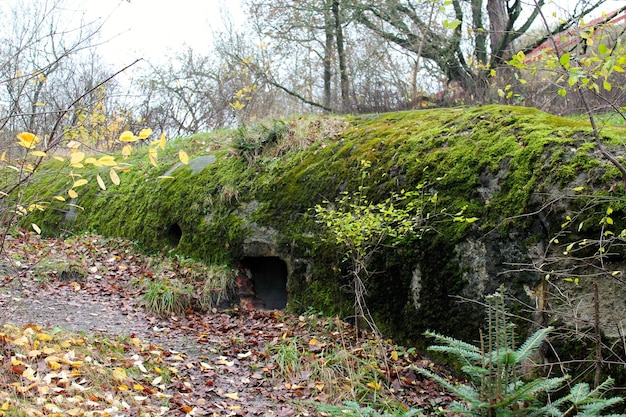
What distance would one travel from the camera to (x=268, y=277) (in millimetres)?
6602

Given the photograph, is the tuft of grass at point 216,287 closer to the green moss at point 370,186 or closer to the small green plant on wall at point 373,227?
the green moss at point 370,186

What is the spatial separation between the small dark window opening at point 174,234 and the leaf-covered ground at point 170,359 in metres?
1.22

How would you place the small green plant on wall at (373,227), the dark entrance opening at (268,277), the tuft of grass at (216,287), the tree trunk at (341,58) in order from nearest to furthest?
the small green plant on wall at (373,227) → the tuft of grass at (216,287) → the dark entrance opening at (268,277) → the tree trunk at (341,58)

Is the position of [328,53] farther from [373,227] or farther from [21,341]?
[21,341]

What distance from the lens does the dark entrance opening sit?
21.2 feet

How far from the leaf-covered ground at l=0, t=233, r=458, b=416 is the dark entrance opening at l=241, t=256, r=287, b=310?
19.3 inches

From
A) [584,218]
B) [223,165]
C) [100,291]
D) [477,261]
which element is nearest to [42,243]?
[100,291]

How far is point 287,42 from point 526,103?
6961mm

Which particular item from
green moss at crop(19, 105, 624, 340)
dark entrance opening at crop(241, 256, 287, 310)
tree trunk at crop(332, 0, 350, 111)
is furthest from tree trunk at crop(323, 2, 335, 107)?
dark entrance opening at crop(241, 256, 287, 310)

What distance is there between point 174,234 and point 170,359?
3373 mm

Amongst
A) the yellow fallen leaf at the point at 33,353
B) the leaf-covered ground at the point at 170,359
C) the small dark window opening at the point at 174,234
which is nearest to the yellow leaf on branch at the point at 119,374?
the leaf-covered ground at the point at 170,359

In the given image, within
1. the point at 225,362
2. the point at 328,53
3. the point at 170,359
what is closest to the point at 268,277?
the point at 225,362

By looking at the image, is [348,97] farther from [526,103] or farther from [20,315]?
[20,315]

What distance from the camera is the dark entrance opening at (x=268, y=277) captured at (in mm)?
6469
